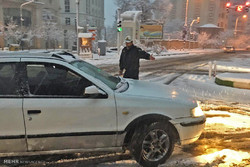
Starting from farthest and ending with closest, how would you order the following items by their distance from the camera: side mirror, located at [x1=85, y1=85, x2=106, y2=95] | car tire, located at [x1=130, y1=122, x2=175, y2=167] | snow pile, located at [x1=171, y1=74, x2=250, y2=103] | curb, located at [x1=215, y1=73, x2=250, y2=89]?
curb, located at [x1=215, y1=73, x2=250, y2=89] < snow pile, located at [x1=171, y1=74, x2=250, y2=103] < car tire, located at [x1=130, y1=122, x2=175, y2=167] < side mirror, located at [x1=85, y1=85, x2=106, y2=95]

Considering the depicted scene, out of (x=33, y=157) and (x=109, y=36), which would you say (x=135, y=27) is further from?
(x=109, y=36)

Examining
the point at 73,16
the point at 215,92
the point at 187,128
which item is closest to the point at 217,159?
the point at 187,128

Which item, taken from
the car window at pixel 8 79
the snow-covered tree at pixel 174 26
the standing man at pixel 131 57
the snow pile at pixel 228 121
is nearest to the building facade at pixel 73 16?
the snow-covered tree at pixel 174 26

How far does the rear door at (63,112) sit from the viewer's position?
2998 millimetres

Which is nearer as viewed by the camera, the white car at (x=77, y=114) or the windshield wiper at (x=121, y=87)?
the white car at (x=77, y=114)

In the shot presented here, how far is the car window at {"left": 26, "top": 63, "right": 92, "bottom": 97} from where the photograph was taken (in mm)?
3105

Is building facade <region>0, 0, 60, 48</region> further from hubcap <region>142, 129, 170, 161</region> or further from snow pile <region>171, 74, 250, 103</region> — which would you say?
hubcap <region>142, 129, 170, 161</region>

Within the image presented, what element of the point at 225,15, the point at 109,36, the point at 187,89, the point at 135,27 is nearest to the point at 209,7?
the point at 225,15

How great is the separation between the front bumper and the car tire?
0.40 ft

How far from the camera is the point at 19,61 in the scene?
3146mm

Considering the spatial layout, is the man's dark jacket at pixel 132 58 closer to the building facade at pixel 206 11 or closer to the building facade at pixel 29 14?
the building facade at pixel 29 14

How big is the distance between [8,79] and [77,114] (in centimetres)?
107

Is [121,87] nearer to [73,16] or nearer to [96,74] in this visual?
[96,74]

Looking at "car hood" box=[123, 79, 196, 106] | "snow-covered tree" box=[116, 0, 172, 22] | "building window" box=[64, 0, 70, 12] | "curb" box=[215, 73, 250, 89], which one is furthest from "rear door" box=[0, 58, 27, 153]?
"building window" box=[64, 0, 70, 12]
